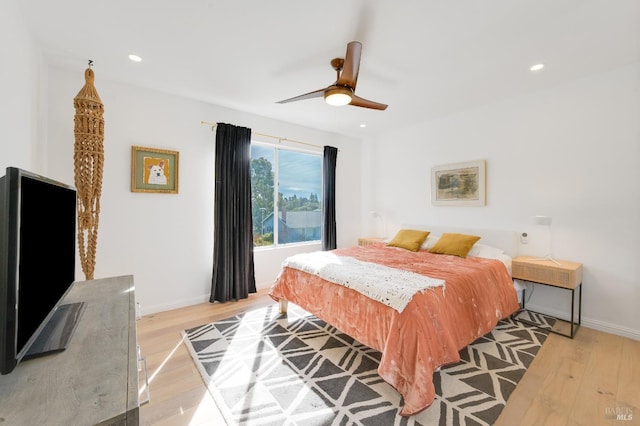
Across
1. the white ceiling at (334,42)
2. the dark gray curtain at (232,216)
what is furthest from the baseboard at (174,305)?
the white ceiling at (334,42)

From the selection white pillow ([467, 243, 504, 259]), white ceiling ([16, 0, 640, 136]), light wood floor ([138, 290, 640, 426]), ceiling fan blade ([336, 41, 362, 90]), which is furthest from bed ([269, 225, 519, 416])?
white ceiling ([16, 0, 640, 136])

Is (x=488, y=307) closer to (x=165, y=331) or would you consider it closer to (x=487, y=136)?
(x=487, y=136)

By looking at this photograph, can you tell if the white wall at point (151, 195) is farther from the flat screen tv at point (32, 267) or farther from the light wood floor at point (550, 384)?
the flat screen tv at point (32, 267)

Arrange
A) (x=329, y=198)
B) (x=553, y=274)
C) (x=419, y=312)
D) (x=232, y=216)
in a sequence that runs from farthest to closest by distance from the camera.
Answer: (x=329, y=198) → (x=232, y=216) → (x=553, y=274) → (x=419, y=312)

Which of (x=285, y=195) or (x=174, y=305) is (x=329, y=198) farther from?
(x=174, y=305)

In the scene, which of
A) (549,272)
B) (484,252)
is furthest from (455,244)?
(549,272)

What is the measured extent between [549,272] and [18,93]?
484 centimetres

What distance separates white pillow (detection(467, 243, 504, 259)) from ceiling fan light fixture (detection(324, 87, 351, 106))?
244cm

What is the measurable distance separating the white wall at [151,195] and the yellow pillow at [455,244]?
3052 millimetres

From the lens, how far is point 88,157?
2.24 meters

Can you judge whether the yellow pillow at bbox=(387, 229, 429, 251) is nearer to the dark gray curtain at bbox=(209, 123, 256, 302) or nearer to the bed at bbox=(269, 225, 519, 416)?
the bed at bbox=(269, 225, 519, 416)

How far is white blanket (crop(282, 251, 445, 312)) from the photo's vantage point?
1.98 m

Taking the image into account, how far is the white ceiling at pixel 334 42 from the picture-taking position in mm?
1895

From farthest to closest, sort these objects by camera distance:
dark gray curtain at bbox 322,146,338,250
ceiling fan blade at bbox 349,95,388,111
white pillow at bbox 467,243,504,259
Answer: dark gray curtain at bbox 322,146,338,250, white pillow at bbox 467,243,504,259, ceiling fan blade at bbox 349,95,388,111
